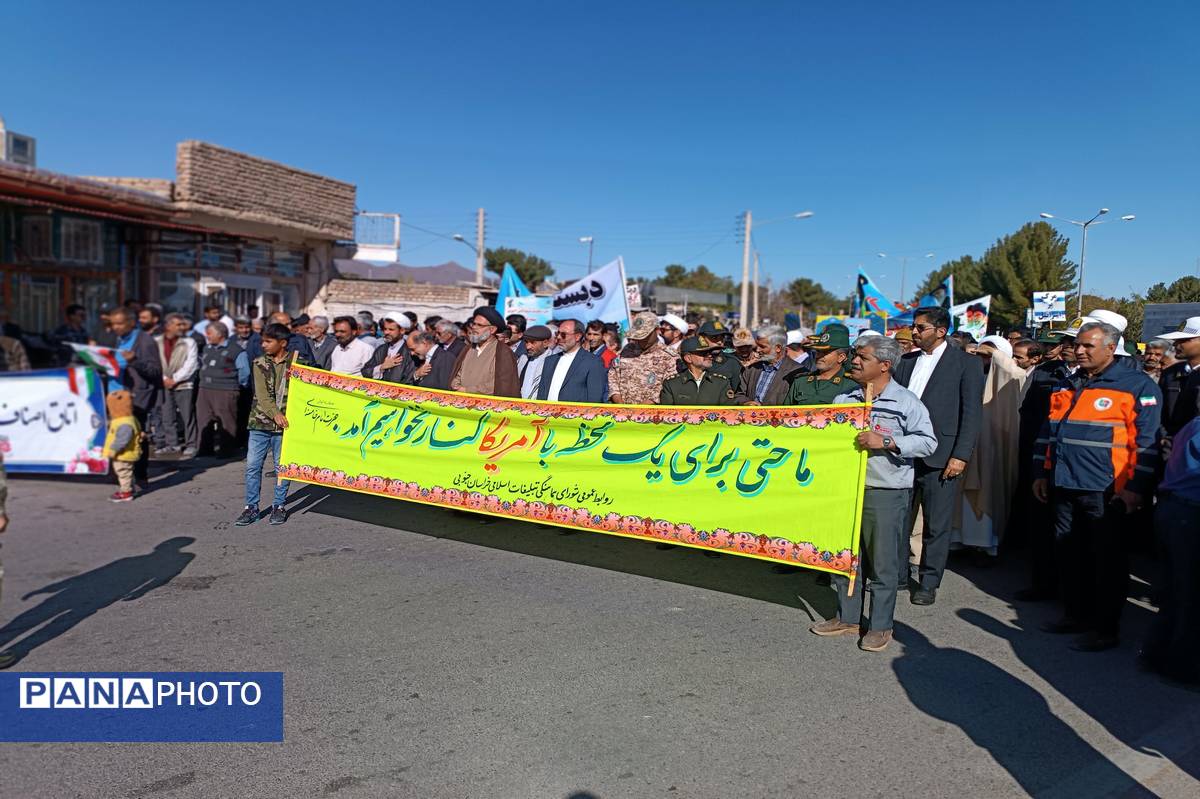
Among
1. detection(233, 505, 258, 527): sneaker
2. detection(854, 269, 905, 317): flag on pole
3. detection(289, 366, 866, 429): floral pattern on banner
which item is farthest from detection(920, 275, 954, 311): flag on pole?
detection(233, 505, 258, 527): sneaker

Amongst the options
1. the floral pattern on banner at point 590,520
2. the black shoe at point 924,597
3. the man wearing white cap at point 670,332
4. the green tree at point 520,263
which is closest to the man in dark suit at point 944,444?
the black shoe at point 924,597

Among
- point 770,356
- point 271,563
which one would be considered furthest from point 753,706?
point 770,356

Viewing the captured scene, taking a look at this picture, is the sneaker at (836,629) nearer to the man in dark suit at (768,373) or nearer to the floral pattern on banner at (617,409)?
the floral pattern on banner at (617,409)

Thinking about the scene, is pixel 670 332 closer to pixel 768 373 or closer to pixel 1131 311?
pixel 768 373

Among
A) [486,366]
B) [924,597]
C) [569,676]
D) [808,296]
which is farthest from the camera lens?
[808,296]

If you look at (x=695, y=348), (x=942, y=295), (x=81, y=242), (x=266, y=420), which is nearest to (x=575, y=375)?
(x=695, y=348)

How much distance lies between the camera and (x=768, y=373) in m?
8.31

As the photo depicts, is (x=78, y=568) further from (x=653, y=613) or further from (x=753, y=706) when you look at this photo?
(x=753, y=706)

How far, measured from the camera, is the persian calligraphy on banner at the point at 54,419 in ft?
28.6

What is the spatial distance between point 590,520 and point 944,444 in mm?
2552

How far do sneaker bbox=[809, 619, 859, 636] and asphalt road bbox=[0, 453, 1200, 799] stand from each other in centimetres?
9

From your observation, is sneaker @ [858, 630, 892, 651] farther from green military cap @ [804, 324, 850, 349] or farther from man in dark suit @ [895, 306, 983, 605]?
green military cap @ [804, 324, 850, 349]

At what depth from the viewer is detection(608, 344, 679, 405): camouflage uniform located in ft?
24.3

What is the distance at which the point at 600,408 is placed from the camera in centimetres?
594
